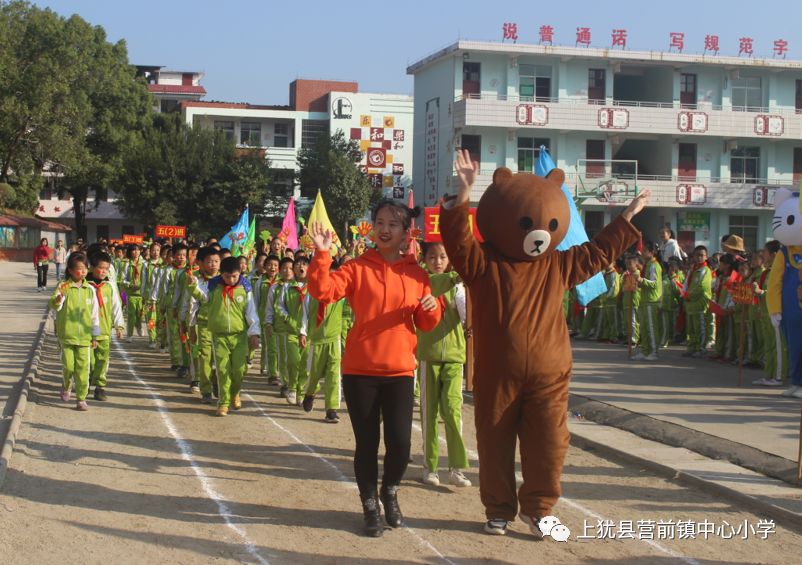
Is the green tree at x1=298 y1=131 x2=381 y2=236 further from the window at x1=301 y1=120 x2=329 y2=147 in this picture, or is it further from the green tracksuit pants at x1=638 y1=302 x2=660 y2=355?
the green tracksuit pants at x1=638 y1=302 x2=660 y2=355

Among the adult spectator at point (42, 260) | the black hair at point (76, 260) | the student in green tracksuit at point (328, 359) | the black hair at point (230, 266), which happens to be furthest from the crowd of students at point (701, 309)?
the adult spectator at point (42, 260)

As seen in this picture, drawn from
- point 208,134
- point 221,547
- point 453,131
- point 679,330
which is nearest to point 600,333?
point 679,330

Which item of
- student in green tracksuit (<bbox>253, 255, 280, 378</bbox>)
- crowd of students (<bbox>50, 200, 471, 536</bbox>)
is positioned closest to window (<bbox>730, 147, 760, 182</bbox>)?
crowd of students (<bbox>50, 200, 471, 536</bbox>)

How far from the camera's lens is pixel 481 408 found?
19.9ft

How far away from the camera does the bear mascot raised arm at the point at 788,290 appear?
36.3 feet

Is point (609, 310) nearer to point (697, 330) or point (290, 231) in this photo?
point (697, 330)

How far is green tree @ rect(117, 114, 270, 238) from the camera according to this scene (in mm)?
53719

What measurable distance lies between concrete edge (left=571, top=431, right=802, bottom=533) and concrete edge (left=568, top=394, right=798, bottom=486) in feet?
2.04

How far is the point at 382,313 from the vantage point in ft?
20.6

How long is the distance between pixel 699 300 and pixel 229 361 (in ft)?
29.2

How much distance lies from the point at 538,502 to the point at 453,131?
37897 mm

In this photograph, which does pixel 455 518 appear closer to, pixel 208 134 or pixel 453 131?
pixel 453 131

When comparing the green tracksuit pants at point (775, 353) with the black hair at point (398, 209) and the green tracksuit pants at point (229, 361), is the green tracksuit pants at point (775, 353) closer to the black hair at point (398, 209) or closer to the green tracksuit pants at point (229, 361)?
the green tracksuit pants at point (229, 361)

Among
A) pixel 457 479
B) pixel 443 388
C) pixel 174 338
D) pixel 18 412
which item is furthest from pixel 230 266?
pixel 457 479
